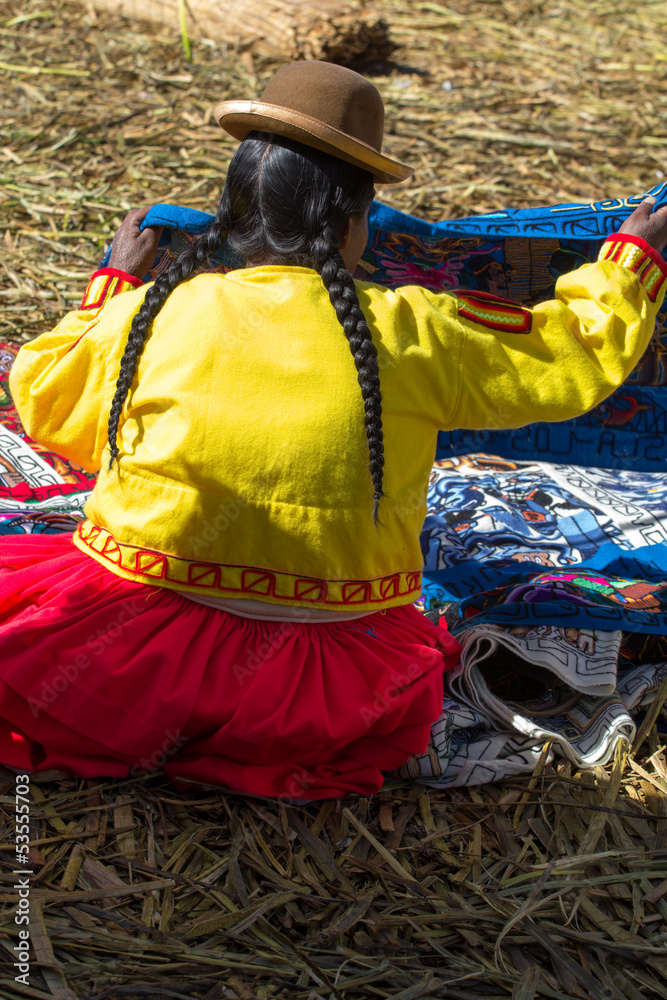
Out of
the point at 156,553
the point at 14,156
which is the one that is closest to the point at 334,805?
the point at 156,553

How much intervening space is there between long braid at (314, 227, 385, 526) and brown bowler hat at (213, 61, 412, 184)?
6.7 inches

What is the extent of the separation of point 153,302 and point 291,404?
0.37 m

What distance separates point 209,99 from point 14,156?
51.3 inches

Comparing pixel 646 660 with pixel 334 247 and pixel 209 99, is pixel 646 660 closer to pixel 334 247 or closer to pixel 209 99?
pixel 334 247

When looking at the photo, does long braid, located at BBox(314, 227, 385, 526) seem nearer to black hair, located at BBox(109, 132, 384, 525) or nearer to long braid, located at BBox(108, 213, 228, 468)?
black hair, located at BBox(109, 132, 384, 525)

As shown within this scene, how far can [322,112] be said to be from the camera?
183cm

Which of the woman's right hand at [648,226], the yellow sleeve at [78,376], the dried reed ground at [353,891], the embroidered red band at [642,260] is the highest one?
the woman's right hand at [648,226]

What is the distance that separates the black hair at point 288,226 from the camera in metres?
1.82

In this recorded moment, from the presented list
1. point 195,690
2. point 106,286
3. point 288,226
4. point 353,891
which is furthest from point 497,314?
point 353,891

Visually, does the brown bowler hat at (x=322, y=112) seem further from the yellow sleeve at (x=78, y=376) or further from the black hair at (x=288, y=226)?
the yellow sleeve at (x=78, y=376)

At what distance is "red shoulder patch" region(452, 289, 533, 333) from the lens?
1.95 metres

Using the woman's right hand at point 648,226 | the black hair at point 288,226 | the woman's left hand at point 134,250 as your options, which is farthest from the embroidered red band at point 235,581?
the woman's right hand at point 648,226

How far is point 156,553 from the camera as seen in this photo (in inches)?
76.7

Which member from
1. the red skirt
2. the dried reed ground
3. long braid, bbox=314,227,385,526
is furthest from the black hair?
the dried reed ground
